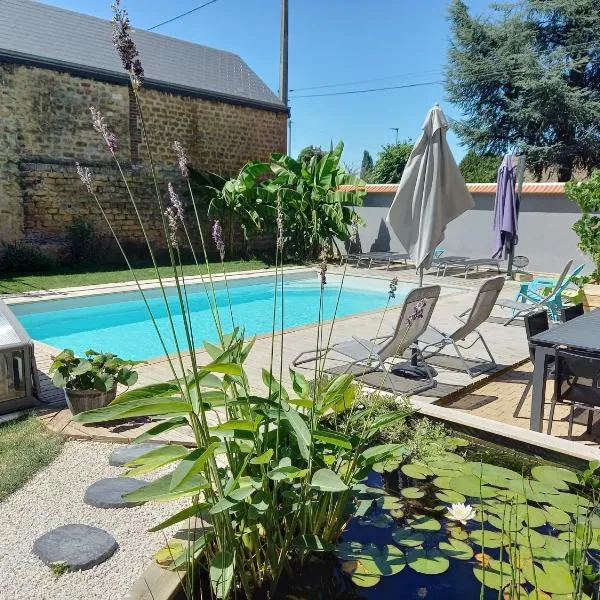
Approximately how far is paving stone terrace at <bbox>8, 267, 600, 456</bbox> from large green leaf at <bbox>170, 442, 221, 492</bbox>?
41cm

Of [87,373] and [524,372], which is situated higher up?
[87,373]

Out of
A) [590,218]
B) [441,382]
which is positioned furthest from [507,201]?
[441,382]

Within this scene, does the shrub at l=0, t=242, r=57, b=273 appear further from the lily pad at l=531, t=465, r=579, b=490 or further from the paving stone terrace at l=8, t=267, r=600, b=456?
the lily pad at l=531, t=465, r=579, b=490

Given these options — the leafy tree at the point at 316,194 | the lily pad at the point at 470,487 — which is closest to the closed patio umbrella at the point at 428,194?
the lily pad at the point at 470,487

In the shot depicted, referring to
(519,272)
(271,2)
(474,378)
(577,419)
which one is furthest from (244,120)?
(577,419)

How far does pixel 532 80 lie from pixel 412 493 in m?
24.2

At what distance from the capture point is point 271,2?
20.0 m

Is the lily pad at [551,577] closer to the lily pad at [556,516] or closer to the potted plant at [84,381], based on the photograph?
the lily pad at [556,516]

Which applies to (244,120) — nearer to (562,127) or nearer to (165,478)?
(562,127)

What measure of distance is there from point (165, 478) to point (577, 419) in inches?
134

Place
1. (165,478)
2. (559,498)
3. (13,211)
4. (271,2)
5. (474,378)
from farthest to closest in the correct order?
(271,2) → (13,211) → (474,378) → (559,498) → (165,478)

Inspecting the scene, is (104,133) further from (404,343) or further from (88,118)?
(88,118)

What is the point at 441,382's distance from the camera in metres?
5.18

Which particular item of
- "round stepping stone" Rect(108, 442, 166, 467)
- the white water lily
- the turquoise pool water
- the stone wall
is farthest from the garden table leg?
the stone wall
